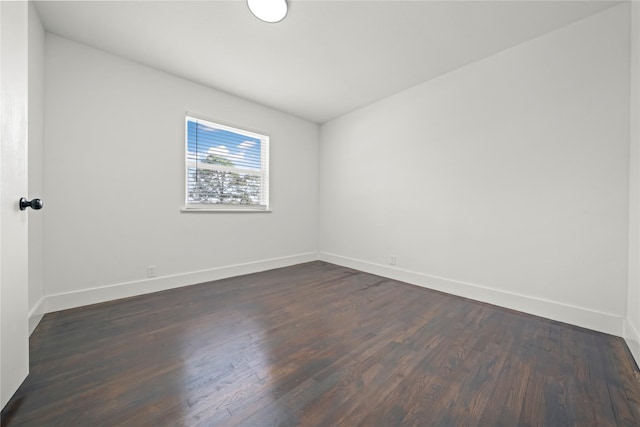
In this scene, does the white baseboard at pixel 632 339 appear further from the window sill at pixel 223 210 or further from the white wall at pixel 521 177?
the window sill at pixel 223 210

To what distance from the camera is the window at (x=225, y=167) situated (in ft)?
10.2

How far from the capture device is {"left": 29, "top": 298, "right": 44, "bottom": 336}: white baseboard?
188 cm

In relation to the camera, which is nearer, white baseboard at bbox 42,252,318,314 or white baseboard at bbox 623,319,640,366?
white baseboard at bbox 623,319,640,366

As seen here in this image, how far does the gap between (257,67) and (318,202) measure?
2499mm

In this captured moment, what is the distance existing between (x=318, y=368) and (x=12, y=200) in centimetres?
185

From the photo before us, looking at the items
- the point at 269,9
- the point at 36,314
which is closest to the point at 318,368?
the point at 36,314

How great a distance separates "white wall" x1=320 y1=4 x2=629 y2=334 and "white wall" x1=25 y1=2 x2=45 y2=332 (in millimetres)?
3672

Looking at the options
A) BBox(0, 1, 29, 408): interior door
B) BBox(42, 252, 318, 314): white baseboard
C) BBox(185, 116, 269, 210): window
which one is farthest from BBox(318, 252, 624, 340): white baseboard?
BBox(0, 1, 29, 408): interior door

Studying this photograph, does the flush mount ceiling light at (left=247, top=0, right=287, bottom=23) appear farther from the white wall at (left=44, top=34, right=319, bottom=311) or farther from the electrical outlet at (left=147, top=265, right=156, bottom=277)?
the electrical outlet at (left=147, top=265, right=156, bottom=277)

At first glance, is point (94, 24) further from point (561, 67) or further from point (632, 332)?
point (632, 332)

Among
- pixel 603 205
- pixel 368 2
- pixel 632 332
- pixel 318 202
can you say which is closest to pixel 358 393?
pixel 632 332

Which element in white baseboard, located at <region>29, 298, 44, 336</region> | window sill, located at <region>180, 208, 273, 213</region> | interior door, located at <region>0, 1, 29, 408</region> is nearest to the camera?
interior door, located at <region>0, 1, 29, 408</region>

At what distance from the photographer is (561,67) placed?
212 centimetres

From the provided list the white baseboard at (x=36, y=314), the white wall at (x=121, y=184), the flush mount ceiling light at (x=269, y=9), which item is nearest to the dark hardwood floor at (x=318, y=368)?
the white baseboard at (x=36, y=314)
